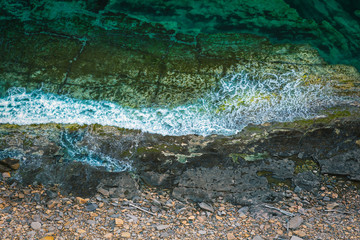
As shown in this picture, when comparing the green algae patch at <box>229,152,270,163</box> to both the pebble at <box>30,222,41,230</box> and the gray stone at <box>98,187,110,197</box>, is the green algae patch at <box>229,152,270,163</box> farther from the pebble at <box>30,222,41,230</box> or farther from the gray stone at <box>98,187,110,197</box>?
the pebble at <box>30,222,41,230</box>

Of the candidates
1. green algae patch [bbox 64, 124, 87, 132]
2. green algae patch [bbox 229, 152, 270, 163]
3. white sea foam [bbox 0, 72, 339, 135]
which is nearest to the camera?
green algae patch [bbox 229, 152, 270, 163]

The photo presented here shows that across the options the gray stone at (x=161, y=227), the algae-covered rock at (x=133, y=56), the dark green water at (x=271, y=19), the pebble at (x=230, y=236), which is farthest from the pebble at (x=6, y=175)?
the dark green water at (x=271, y=19)

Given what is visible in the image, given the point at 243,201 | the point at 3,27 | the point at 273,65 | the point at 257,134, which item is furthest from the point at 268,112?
the point at 3,27

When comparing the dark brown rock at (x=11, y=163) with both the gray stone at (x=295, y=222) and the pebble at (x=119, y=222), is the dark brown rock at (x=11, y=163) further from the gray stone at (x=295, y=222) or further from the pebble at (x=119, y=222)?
the gray stone at (x=295, y=222)

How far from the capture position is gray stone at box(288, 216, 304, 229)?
238cm

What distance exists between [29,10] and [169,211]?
101 inches

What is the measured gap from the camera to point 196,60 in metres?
3.62

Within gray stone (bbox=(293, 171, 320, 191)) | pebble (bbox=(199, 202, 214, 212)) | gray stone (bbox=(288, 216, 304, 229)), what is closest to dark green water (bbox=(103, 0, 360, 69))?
gray stone (bbox=(293, 171, 320, 191))

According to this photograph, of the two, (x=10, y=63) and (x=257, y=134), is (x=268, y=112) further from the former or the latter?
(x=10, y=63)

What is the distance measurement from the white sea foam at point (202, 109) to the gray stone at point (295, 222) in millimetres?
901

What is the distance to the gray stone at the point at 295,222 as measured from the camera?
7.80ft

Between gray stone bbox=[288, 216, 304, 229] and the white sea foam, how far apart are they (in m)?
0.90

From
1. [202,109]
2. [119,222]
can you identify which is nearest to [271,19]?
[202,109]

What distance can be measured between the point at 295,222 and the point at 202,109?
1.33m
